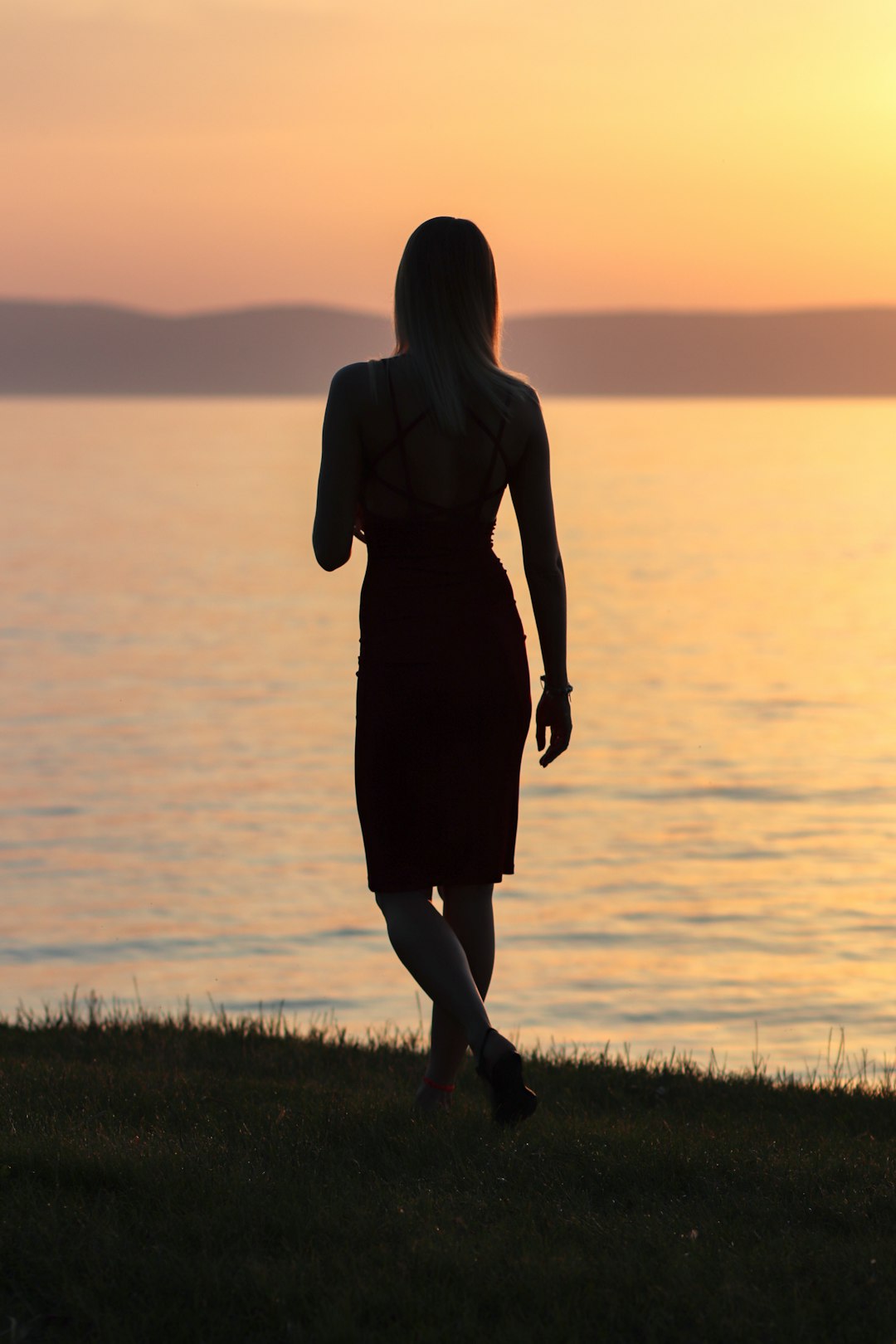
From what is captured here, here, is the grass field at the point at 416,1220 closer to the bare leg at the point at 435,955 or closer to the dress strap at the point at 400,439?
the bare leg at the point at 435,955

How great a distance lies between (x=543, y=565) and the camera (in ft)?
16.6

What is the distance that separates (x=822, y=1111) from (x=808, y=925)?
6625 millimetres

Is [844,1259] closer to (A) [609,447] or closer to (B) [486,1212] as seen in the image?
(B) [486,1212]

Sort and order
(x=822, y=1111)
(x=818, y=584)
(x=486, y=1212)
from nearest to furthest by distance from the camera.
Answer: (x=486, y=1212) < (x=822, y=1111) < (x=818, y=584)

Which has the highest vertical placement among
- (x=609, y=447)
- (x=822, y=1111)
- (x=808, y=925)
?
(x=609, y=447)

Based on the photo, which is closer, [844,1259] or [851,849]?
[844,1259]

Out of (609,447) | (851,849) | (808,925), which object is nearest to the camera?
(808,925)

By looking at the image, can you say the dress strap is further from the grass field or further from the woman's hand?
the grass field

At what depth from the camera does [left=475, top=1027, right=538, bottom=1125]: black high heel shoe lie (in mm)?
4746

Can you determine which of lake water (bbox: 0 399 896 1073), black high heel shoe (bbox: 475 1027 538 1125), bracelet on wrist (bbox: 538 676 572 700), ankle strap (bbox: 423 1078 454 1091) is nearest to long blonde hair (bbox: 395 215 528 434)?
bracelet on wrist (bbox: 538 676 572 700)

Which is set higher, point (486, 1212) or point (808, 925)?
point (486, 1212)

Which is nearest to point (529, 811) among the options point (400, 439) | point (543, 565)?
point (543, 565)

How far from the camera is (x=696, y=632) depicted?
32.5 meters

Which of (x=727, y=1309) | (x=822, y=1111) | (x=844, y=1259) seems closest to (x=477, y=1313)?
(x=727, y=1309)
